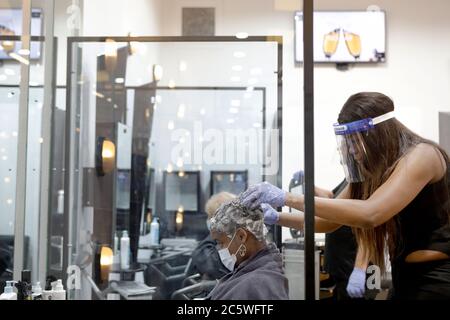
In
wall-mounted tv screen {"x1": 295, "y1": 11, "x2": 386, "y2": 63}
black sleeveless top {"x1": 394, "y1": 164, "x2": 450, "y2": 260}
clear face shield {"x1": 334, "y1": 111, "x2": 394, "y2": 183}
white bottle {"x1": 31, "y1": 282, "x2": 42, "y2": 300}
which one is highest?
wall-mounted tv screen {"x1": 295, "y1": 11, "x2": 386, "y2": 63}

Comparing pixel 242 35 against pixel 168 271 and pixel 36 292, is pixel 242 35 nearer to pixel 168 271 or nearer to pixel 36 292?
pixel 168 271

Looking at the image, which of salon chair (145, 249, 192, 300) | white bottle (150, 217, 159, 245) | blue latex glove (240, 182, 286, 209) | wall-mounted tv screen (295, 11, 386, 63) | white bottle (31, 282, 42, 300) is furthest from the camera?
wall-mounted tv screen (295, 11, 386, 63)

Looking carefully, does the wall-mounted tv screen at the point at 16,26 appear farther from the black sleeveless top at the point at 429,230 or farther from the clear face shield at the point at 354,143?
the black sleeveless top at the point at 429,230

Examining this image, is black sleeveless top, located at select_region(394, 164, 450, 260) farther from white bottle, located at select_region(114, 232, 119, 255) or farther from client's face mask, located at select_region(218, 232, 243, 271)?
white bottle, located at select_region(114, 232, 119, 255)

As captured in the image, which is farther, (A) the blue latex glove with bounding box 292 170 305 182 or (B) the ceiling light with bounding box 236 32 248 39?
(B) the ceiling light with bounding box 236 32 248 39

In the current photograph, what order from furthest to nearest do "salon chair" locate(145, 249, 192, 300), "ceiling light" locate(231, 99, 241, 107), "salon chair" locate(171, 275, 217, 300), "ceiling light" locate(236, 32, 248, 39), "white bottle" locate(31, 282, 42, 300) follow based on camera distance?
"ceiling light" locate(231, 99, 241, 107), "salon chair" locate(145, 249, 192, 300), "ceiling light" locate(236, 32, 248, 39), "salon chair" locate(171, 275, 217, 300), "white bottle" locate(31, 282, 42, 300)

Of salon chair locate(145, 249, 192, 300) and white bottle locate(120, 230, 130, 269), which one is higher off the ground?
white bottle locate(120, 230, 130, 269)

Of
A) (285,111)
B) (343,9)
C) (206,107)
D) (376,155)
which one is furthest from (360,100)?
(343,9)

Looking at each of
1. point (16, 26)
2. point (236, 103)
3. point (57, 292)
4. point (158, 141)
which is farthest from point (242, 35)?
point (57, 292)

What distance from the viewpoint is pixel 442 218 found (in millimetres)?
2068

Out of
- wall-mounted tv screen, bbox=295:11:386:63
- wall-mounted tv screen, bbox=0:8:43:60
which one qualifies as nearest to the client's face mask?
wall-mounted tv screen, bbox=0:8:43:60

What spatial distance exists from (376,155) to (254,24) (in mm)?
1202

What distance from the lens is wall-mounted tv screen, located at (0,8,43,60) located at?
2.63m

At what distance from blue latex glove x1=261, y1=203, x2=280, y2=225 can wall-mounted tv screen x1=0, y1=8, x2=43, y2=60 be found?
1.41 meters
